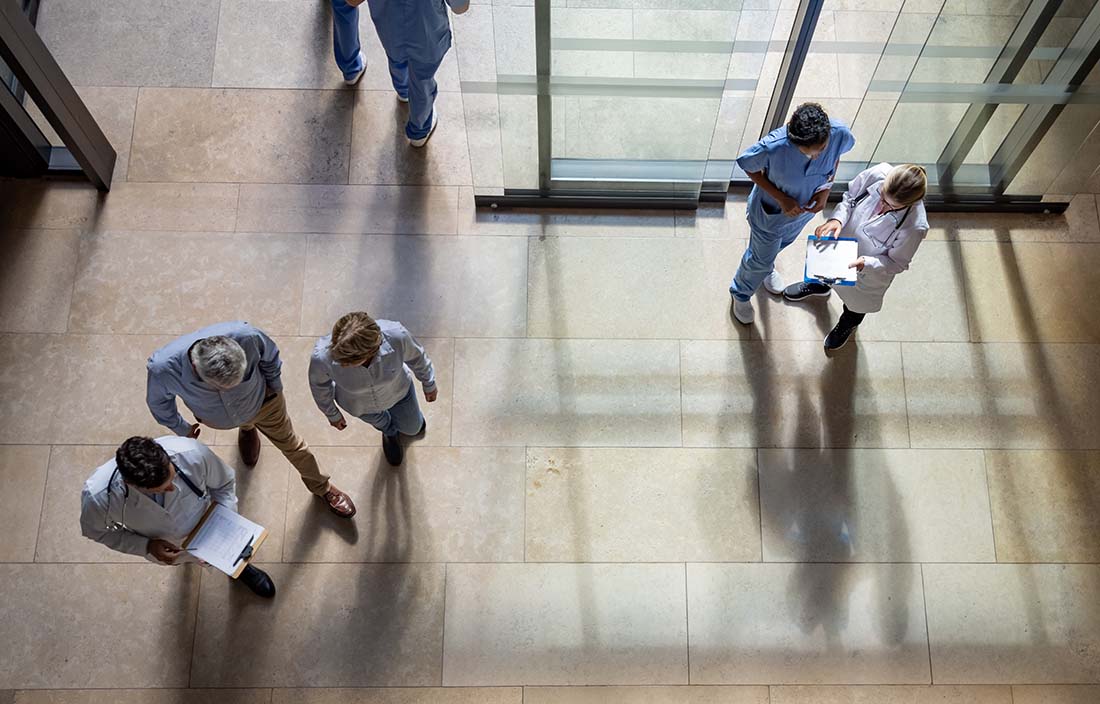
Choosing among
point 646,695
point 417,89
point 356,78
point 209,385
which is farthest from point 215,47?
point 646,695

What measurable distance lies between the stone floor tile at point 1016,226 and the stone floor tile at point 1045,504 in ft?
4.16

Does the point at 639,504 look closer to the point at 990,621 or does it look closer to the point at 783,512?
the point at 783,512

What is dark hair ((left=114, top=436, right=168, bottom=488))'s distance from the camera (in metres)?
3.06

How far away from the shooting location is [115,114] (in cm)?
528

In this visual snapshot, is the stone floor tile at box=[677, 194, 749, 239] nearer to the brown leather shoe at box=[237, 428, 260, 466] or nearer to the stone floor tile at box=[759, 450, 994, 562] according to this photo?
the stone floor tile at box=[759, 450, 994, 562]

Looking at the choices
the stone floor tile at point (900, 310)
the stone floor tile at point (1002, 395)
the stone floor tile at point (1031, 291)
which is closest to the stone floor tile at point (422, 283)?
the stone floor tile at point (900, 310)

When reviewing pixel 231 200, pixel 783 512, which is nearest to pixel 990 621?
pixel 783 512

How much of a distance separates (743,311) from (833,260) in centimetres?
79

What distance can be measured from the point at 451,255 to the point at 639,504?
5.67 ft

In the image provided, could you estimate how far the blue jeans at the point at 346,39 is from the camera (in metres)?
4.96

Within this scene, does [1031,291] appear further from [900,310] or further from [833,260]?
[833,260]

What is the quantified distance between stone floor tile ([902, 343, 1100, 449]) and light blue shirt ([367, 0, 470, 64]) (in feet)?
9.79

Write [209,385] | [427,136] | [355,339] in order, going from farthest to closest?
[427,136]
[209,385]
[355,339]


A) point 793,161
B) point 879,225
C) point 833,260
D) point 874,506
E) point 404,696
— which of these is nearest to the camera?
point 793,161
